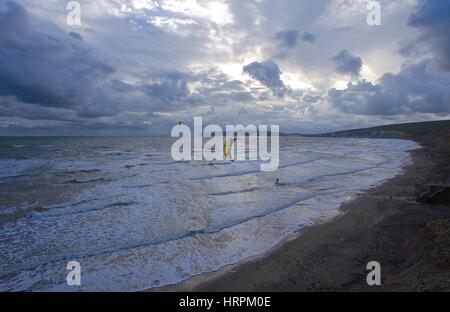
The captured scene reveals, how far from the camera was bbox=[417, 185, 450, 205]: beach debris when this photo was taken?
38.6ft

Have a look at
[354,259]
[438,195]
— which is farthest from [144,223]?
[438,195]

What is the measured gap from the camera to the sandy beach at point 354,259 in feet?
19.6

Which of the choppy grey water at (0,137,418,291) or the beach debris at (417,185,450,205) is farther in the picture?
the beach debris at (417,185,450,205)

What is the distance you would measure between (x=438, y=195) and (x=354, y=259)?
24.0 ft

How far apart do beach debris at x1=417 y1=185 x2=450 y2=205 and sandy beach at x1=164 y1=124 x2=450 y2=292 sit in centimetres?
39

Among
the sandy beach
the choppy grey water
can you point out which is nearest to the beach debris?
the sandy beach

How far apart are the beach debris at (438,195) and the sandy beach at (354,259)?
393 millimetres

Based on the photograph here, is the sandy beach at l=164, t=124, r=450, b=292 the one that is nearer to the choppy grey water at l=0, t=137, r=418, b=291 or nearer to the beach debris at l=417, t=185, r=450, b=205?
the beach debris at l=417, t=185, r=450, b=205

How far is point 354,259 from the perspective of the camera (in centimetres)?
776

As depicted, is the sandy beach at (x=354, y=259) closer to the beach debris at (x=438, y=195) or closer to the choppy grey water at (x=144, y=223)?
the beach debris at (x=438, y=195)

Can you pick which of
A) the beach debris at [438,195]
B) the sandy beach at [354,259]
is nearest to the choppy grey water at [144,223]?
the sandy beach at [354,259]
